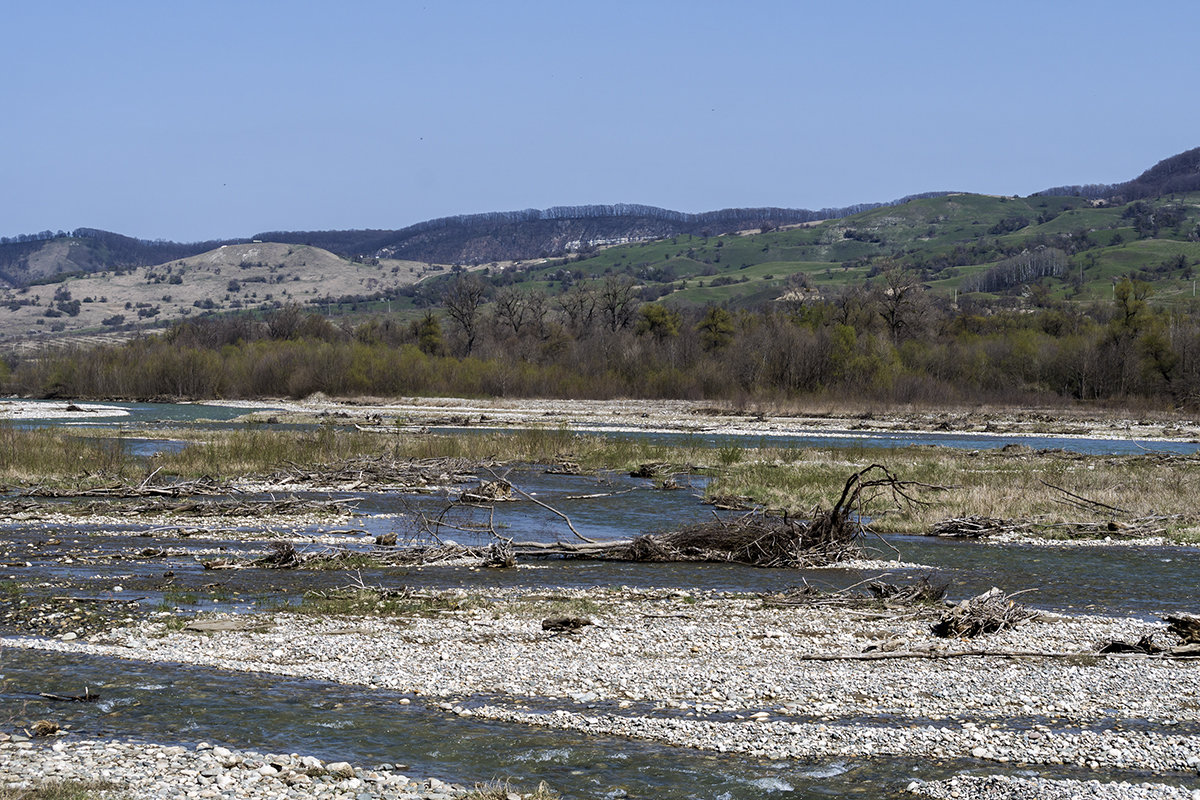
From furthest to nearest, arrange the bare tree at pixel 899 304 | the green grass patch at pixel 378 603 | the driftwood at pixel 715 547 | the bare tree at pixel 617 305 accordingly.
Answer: the bare tree at pixel 617 305, the bare tree at pixel 899 304, the driftwood at pixel 715 547, the green grass patch at pixel 378 603

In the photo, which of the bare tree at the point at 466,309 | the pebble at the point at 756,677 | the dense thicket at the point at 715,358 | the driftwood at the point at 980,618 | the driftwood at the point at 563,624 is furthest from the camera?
the bare tree at the point at 466,309

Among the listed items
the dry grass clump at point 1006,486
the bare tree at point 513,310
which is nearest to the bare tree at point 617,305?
the bare tree at point 513,310

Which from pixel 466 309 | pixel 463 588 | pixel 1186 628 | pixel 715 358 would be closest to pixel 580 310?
pixel 466 309

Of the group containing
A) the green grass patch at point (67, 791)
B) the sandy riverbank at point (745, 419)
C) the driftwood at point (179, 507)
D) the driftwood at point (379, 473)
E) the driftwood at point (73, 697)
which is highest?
the green grass patch at point (67, 791)

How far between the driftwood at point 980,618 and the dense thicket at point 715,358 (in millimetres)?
62535

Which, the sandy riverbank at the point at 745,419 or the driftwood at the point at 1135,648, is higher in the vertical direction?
the driftwood at the point at 1135,648

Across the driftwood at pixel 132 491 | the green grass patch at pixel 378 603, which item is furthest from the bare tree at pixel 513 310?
the green grass patch at pixel 378 603

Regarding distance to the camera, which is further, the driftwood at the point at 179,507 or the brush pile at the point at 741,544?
the driftwood at the point at 179,507

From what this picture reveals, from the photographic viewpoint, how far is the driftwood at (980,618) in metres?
13.9

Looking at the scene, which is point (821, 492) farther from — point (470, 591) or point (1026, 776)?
point (1026, 776)

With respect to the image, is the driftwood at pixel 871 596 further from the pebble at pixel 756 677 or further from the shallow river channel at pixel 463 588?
the shallow river channel at pixel 463 588

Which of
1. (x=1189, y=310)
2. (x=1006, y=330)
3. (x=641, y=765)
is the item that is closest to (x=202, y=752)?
(x=641, y=765)

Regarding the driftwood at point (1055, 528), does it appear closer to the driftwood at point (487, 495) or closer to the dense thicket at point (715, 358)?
the driftwood at point (487, 495)

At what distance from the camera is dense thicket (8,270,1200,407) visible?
77250 mm
